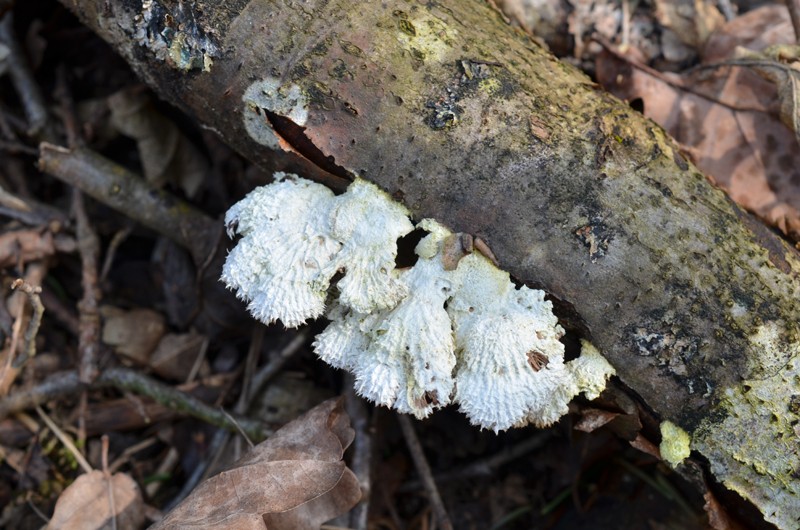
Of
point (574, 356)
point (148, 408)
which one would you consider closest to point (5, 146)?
point (148, 408)

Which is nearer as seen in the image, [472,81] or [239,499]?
[472,81]

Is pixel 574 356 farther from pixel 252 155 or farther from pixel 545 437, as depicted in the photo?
pixel 252 155

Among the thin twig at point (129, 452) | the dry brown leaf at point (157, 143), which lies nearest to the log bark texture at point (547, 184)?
the dry brown leaf at point (157, 143)

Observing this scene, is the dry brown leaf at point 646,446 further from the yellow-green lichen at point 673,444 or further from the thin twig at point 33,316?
the thin twig at point 33,316

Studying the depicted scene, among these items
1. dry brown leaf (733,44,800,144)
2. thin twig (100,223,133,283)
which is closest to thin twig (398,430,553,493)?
dry brown leaf (733,44,800,144)

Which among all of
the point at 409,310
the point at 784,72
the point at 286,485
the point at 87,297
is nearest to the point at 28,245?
the point at 87,297

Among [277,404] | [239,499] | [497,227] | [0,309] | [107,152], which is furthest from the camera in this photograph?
[107,152]

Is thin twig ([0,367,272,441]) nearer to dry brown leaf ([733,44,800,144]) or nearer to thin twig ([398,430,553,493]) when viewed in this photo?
thin twig ([398,430,553,493])
